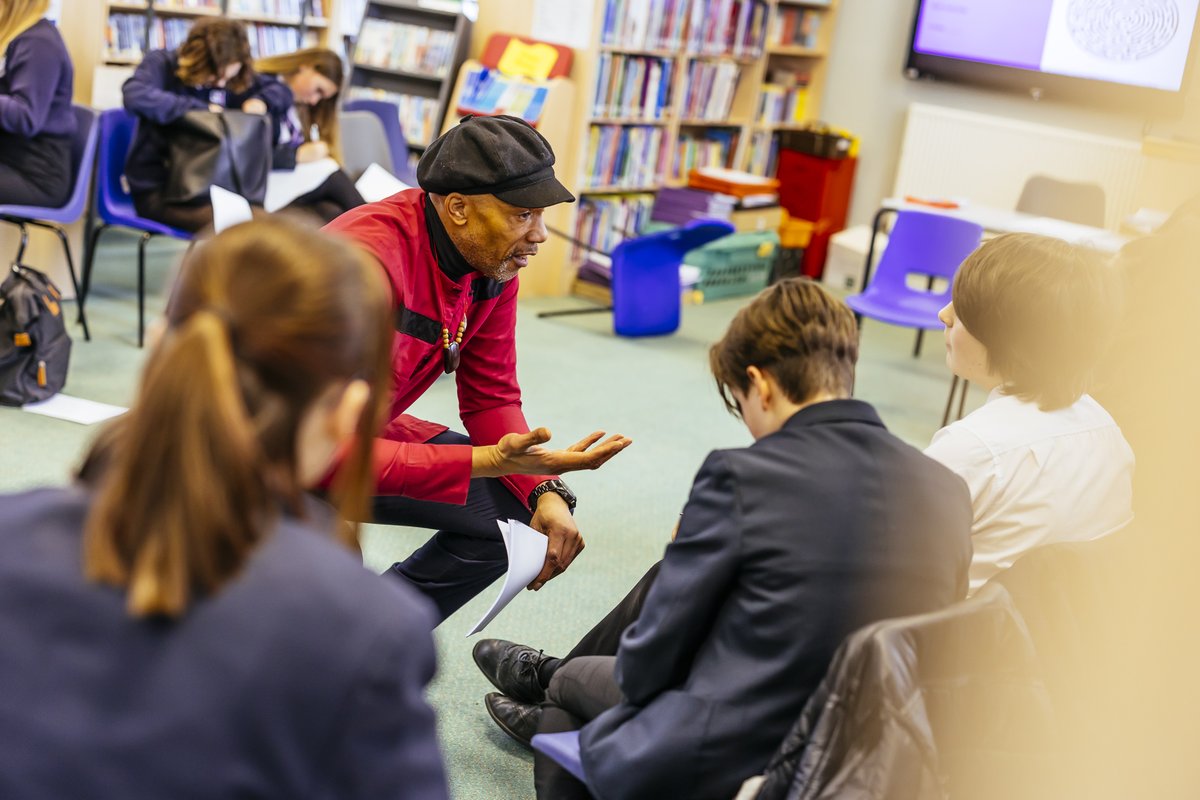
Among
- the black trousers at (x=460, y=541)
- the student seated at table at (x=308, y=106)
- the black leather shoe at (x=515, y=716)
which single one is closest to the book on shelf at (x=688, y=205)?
the student seated at table at (x=308, y=106)

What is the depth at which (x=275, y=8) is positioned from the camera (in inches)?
229

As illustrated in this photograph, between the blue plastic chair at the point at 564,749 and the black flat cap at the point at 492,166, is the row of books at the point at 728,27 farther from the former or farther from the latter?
the blue plastic chair at the point at 564,749

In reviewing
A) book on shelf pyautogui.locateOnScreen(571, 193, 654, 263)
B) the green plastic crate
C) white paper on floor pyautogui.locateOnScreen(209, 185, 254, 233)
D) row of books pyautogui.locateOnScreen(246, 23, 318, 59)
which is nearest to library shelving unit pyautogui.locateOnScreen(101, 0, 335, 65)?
row of books pyautogui.locateOnScreen(246, 23, 318, 59)

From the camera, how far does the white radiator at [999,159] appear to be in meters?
6.11

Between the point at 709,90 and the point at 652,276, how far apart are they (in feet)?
5.18

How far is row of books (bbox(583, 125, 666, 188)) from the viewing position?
5770 millimetres

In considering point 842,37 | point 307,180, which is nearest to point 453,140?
point 307,180

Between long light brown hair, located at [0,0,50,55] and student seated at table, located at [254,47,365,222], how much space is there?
94 cm

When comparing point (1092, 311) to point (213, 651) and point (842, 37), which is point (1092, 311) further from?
point (842, 37)

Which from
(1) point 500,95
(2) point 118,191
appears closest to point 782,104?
(1) point 500,95

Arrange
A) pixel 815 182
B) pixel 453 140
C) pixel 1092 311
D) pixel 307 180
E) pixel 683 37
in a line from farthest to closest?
pixel 815 182
pixel 683 37
pixel 307 180
pixel 453 140
pixel 1092 311

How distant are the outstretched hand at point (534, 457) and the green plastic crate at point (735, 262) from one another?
4.05m

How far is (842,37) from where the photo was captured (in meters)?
7.01

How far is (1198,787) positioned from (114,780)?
71 cm
